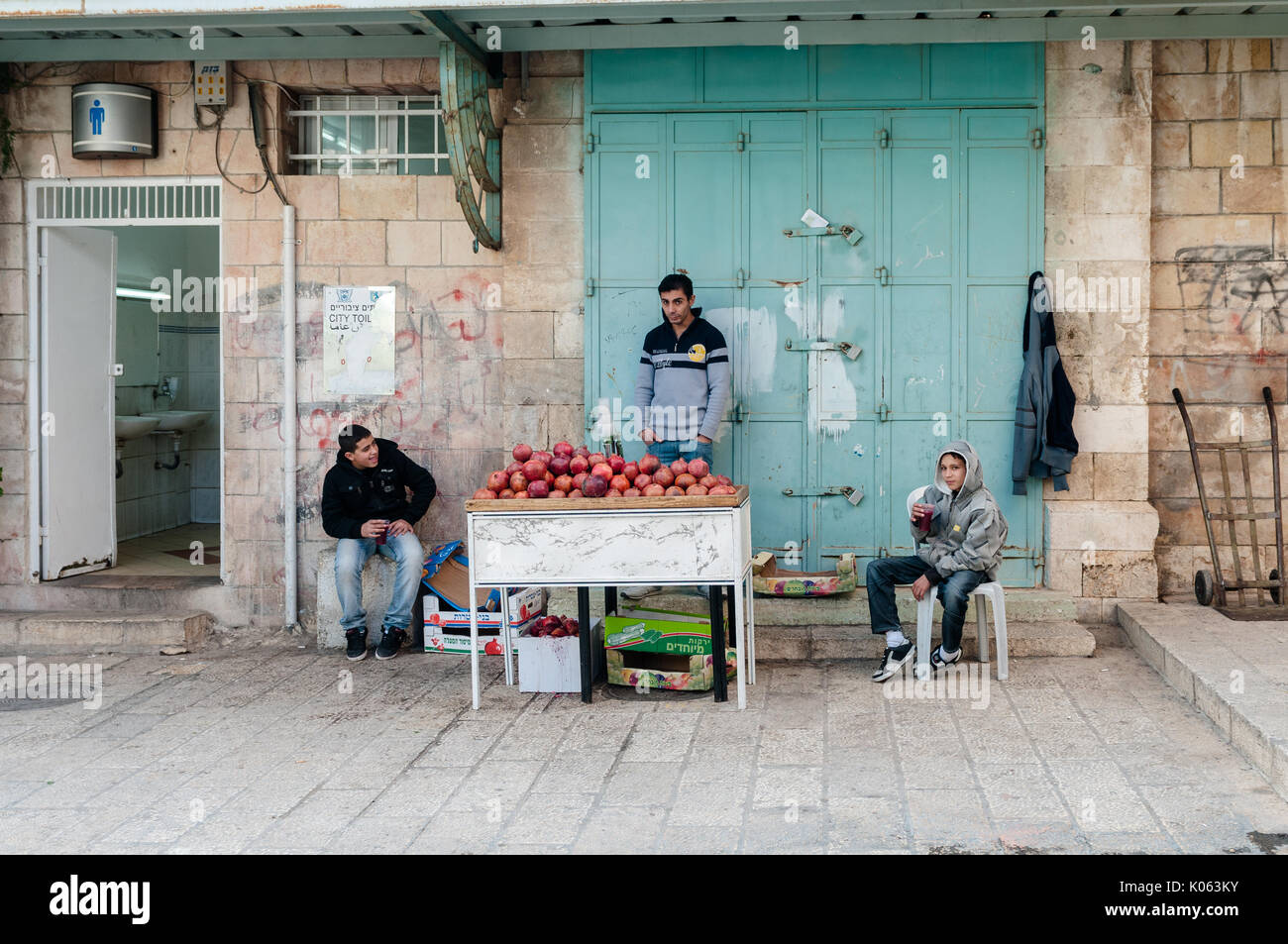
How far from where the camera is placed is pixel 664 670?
6898mm

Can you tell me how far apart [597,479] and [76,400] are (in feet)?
15.4

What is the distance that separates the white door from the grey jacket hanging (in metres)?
6.49

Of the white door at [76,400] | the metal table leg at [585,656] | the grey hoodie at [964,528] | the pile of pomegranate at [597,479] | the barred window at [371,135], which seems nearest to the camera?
the pile of pomegranate at [597,479]

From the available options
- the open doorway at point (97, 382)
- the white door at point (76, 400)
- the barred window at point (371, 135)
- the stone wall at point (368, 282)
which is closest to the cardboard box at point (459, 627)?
the stone wall at point (368, 282)

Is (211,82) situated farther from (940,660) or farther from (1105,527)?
(1105,527)

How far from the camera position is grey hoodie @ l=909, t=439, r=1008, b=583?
6.82 meters

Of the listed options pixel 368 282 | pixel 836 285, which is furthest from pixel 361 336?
pixel 836 285

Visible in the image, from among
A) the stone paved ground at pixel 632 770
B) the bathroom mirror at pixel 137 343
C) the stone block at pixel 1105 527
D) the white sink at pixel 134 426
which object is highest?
the bathroom mirror at pixel 137 343

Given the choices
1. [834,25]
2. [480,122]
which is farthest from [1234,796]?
[480,122]

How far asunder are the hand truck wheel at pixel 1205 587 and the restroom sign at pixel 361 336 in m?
5.39

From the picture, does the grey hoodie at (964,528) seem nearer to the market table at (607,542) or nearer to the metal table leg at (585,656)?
the market table at (607,542)

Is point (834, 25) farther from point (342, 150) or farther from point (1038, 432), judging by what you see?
point (342, 150)

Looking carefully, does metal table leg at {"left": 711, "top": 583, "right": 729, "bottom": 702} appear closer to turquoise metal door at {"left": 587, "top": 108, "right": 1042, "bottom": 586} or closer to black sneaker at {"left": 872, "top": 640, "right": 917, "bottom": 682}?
black sneaker at {"left": 872, "top": 640, "right": 917, "bottom": 682}

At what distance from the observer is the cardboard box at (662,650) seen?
6.72 meters
